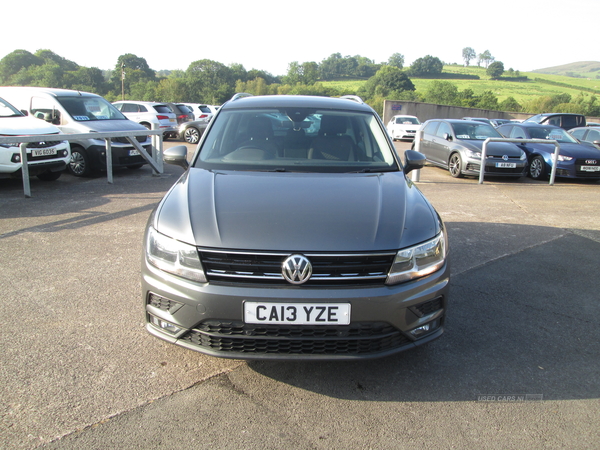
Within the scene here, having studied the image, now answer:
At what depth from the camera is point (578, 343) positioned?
3.42 metres

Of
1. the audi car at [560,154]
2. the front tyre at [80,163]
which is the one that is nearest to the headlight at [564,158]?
the audi car at [560,154]

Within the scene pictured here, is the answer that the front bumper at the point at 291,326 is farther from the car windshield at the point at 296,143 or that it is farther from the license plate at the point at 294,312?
the car windshield at the point at 296,143

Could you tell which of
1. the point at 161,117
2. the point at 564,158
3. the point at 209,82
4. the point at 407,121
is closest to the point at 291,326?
the point at 564,158

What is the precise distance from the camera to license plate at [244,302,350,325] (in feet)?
8.07

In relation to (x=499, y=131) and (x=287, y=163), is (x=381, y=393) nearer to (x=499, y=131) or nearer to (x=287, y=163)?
(x=287, y=163)

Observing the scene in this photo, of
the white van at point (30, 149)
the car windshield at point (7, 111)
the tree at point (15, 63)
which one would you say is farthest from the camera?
the tree at point (15, 63)

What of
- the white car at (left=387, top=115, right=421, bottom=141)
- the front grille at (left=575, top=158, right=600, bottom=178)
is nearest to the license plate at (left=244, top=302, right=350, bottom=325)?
the front grille at (left=575, top=158, right=600, bottom=178)

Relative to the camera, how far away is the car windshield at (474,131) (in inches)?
491

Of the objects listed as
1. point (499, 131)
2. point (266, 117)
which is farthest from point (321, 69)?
point (266, 117)

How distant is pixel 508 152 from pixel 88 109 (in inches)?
386

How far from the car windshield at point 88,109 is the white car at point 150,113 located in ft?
24.4

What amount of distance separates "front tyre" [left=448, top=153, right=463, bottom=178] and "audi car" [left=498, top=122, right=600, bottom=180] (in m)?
1.95

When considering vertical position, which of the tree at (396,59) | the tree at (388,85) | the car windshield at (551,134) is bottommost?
the car windshield at (551,134)

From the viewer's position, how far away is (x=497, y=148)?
11.7 metres
